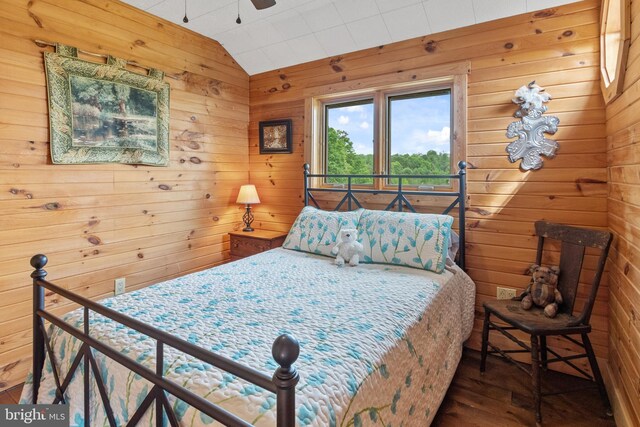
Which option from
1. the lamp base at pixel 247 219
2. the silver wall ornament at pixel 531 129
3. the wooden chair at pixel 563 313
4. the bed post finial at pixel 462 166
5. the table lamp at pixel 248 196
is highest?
the silver wall ornament at pixel 531 129

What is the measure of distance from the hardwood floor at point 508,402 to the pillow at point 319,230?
1.18 meters

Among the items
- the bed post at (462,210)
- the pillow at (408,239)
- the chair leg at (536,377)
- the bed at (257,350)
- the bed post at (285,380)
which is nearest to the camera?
the bed post at (285,380)

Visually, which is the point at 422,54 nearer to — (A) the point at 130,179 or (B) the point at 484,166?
(B) the point at 484,166

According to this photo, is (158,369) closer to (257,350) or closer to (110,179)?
(257,350)

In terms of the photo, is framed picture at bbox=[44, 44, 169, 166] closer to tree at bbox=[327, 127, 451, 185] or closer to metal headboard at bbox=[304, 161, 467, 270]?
metal headboard at bbox=[304, 161, 467, 270]

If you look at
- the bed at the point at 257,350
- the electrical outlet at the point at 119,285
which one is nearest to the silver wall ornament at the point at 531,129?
the bed at the point at 257,350

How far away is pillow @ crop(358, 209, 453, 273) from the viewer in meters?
2.29

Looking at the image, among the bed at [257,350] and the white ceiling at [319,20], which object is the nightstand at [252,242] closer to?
the bed at [257,350]

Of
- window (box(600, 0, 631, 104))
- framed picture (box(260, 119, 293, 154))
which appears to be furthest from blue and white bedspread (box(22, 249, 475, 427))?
framed picture (box(260, 119, 293, 154))

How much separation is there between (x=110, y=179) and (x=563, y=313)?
10.2 feet

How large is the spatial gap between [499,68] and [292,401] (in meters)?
2.56

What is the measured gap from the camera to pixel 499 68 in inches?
97.9

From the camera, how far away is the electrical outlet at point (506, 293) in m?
2.50

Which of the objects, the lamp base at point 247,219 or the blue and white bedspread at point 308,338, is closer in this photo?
the blue and white bedspread at point 308,338
